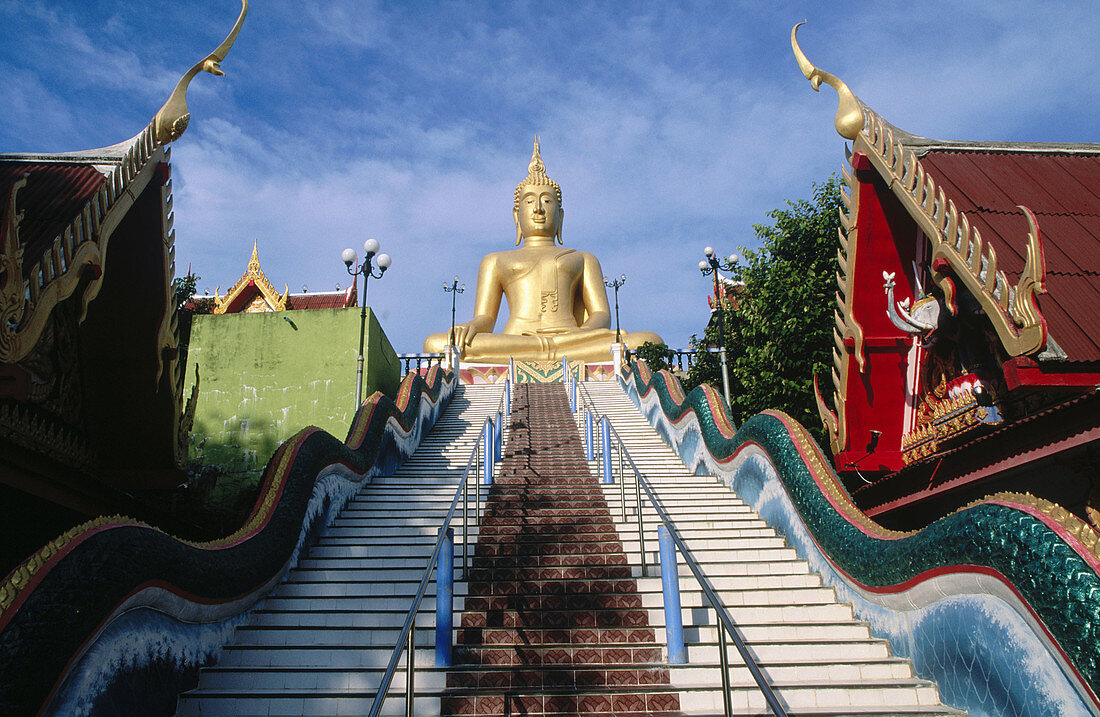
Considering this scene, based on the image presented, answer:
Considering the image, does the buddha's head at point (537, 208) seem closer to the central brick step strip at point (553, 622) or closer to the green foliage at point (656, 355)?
the green foliage at point (656, 355)

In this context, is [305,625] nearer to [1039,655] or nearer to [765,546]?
[765,546]

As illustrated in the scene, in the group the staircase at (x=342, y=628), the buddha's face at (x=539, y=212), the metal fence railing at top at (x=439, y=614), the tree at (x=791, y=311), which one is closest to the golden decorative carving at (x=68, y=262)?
the staircase at (x=342, y=628)

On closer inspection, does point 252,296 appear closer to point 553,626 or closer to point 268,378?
point 268,378

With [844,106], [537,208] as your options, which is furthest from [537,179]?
[844,106]

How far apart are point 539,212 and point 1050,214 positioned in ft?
61.7

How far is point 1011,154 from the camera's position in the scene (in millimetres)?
8609

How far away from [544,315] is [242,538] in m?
17.7

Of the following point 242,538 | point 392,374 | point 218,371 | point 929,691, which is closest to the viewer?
point 929,691

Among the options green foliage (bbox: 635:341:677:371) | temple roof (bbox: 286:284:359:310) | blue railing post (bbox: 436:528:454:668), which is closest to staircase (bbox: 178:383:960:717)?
blue railing post (bbox: 436:528:454:668)

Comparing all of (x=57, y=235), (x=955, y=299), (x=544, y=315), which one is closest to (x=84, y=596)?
(x=57, y=235)

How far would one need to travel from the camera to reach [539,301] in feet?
76.1

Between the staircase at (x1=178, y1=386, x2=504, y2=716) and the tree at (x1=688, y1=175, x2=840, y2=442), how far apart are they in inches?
271

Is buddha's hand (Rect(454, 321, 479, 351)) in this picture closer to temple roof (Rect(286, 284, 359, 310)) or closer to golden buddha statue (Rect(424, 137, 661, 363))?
golden buddha statue (Rect(424, 137, 661, 363))

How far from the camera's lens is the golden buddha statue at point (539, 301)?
20.8 metres
